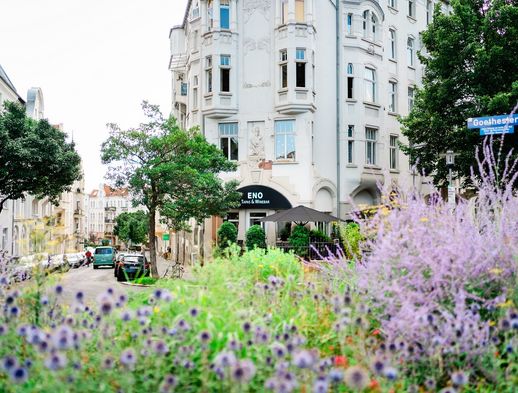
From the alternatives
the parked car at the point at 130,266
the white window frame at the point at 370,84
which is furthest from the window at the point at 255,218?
the white window frame at the point at 370,84

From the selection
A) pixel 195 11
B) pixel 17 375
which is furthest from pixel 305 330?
pixel 195 11

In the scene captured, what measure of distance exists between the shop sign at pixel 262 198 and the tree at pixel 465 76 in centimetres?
668

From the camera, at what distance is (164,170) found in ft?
68.6

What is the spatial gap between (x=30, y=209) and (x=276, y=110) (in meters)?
29.2

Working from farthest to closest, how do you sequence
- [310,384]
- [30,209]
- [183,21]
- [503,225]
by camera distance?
[30,209], [183,21], [503,225], [310,384]

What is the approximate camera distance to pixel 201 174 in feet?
73.0

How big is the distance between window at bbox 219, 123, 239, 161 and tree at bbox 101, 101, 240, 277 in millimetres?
5699

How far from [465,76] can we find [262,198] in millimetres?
10459

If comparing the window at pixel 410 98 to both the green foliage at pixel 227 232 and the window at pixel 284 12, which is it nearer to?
the window at pixel 284 12

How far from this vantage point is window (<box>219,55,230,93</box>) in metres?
28.6

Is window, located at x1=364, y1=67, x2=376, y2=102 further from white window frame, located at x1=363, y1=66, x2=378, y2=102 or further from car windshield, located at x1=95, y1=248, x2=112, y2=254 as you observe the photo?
car windshield, located at x1=95, y1=248, x2=112, y2=254

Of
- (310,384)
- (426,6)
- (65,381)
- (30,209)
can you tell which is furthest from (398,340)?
(30,209)

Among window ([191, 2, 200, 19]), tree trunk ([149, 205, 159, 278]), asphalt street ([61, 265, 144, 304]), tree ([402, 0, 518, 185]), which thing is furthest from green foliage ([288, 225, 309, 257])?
window ([191, 2, 200, 19])

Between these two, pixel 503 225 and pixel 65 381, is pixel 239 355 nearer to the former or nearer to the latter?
pixel 65 381
